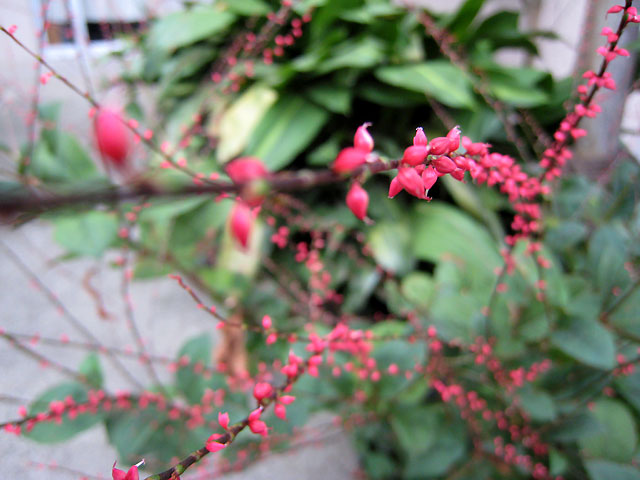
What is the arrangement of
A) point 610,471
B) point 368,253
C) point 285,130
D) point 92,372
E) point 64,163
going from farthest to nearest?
point 285,130 → point 64,163 → point 368,253 → point 92,372 → point 610,471

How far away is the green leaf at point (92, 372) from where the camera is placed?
54cm

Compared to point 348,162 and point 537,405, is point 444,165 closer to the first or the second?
point 348,162

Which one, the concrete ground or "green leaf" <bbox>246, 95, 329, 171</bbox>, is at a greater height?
"green leaf" <bbox>246, 95, 329, 171</bbox>

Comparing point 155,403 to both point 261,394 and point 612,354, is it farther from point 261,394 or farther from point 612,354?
point 612,354

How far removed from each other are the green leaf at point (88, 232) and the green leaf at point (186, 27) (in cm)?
50

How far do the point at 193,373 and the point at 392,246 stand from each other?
495 millimetres

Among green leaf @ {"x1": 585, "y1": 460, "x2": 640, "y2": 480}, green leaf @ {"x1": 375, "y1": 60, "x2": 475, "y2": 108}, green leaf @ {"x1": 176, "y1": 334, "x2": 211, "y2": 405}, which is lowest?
green leaf @ {"x1": 176, "y1": 334, "x2": 211, "y2": 405}

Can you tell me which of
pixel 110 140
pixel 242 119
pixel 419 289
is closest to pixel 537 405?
pixel 419 289

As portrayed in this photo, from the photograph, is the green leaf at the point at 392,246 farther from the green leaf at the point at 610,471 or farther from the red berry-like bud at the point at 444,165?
the red berry-like bud at the point at 444,165

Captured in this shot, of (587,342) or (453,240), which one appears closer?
(587,342)

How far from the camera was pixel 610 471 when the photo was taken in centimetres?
43

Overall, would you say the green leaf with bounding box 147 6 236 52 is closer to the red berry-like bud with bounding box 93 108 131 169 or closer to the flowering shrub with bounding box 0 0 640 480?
the flowering shrub with bounding box 0 0 640 480

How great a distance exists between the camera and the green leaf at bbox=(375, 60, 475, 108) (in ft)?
2.67

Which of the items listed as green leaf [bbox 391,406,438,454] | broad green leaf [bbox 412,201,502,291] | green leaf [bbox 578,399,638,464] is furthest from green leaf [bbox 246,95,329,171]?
green leaf [bbox 578,399,638,464]
